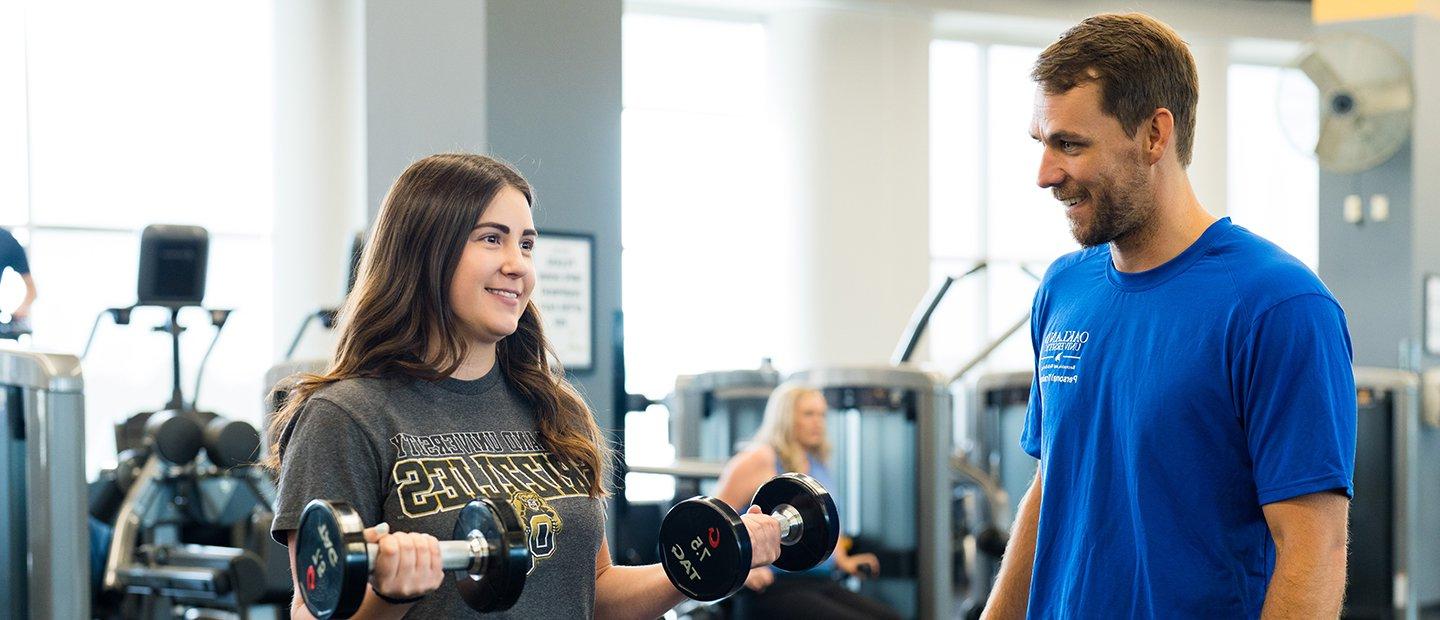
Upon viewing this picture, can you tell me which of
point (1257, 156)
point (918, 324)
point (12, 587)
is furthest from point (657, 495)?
point (1257, 156)

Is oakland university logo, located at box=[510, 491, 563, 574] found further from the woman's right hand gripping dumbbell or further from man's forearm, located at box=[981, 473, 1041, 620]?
man's forearm, located at box=[981, 473, 1041, 620]

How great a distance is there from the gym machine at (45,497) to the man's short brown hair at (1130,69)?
2213 millimetres

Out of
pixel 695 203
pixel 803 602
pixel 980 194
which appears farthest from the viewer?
pixel 980 194

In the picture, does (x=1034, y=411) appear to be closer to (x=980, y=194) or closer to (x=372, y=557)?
(x=372, y=557)

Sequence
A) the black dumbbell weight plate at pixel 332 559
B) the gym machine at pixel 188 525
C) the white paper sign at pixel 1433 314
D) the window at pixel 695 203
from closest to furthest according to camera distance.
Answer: the black dumbbell weight plate at pixel 332 559
the gym machine at pixel 188 525
the white paper sign at pixel 1433 314
the window at pixel 695 203

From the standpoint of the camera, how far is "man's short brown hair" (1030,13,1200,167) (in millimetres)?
1687

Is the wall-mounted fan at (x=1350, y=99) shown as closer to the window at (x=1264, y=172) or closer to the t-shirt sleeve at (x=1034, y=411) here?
the window at (x=1264, y=172)

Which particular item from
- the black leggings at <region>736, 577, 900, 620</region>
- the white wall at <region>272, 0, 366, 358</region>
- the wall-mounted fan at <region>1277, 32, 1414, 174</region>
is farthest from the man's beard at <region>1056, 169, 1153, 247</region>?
the white wall at <region>272, 0, 366, 358</region>

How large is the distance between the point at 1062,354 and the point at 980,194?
8320 mm

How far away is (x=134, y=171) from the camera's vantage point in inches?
301

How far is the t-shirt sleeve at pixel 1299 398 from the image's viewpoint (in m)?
1.53

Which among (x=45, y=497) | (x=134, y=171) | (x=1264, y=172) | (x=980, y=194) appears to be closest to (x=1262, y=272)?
(x=45, y=497)

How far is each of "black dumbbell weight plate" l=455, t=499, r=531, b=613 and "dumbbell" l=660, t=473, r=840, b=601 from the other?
314mm

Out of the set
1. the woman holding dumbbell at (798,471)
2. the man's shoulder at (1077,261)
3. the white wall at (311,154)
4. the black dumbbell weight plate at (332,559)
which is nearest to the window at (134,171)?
the white wall at (311,154)
